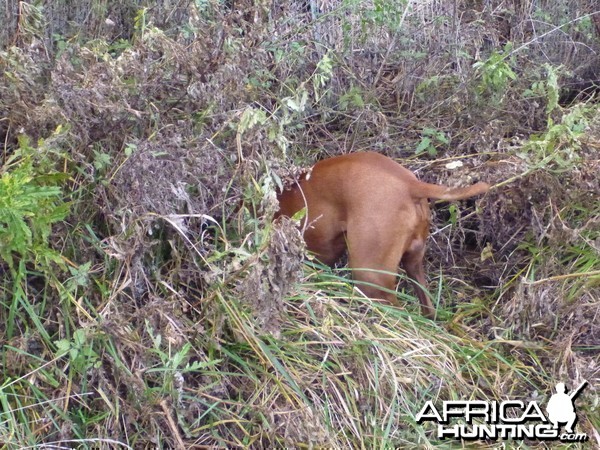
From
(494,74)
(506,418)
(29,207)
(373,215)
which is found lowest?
(506,418)

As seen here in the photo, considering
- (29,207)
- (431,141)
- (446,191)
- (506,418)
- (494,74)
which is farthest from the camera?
(431,141)

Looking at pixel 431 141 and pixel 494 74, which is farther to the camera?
pixel 431 141

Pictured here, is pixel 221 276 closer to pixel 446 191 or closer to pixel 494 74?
pixel 446 191

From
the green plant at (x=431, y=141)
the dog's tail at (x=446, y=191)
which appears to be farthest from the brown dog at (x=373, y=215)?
the green plant at (x=431, y=141)

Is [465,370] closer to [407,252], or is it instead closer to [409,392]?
[409,392]

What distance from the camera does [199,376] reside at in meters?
3.59

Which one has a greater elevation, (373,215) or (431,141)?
(373,215)

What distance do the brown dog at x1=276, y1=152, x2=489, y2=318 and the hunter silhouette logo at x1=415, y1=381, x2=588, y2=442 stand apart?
84 cm

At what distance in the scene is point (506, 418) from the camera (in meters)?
3.68

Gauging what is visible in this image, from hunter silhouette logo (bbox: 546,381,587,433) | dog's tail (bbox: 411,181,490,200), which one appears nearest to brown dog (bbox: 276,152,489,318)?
dog's tail (bbox: 411,181,490,200)

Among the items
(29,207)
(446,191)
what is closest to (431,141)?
(446,191)

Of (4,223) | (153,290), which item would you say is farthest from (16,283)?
(153,290)

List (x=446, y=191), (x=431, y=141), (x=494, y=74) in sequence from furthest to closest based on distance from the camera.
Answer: (x=431, y=141)
(x=494, y=74)
(x=446, y=191)

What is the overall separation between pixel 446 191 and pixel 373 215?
1.23 ft
